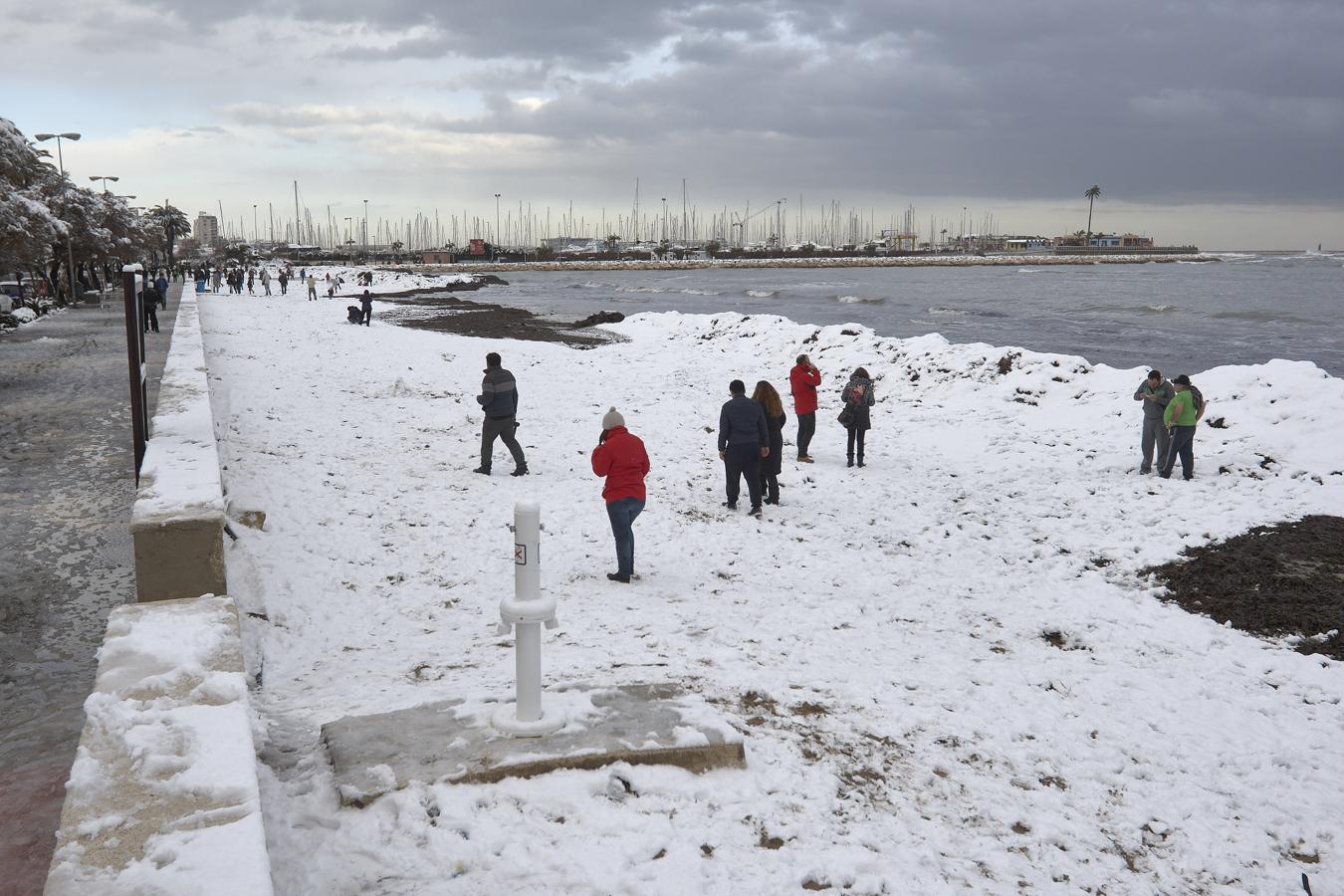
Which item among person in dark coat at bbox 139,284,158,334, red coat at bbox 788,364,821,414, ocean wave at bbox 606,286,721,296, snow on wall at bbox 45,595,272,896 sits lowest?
snow on wall at bbox 45,595,272,896

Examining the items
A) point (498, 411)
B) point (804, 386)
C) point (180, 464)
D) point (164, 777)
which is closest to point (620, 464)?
point (180, 464)

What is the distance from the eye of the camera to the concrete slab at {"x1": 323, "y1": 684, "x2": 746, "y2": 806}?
15.4ft

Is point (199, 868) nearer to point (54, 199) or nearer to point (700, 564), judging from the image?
point (700, 564)

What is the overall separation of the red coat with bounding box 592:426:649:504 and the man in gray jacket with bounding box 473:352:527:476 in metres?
4.36

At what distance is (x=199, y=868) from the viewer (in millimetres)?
2936

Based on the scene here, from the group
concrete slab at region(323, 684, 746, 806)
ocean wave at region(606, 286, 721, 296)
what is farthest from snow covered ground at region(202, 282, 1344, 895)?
ocean wave at region(606, 286, 721, 296)

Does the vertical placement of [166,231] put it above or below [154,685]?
above

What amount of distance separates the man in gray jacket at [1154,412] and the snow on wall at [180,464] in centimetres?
1310

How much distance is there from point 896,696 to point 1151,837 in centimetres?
191

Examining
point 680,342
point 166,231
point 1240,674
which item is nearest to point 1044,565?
point 1240,674

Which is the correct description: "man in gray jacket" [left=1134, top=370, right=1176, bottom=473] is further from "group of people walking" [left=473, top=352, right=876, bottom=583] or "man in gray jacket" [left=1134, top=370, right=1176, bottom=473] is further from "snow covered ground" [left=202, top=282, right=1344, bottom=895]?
"group of people walking" [left=473, top=352, right=876, bottom=583]

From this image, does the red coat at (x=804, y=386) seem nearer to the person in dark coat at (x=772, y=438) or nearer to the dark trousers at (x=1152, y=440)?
the person in dark coat at (x=772, y=438)

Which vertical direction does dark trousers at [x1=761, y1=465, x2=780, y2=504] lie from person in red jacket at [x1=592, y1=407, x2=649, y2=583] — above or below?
below

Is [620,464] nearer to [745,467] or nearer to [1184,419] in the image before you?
[745,467]
